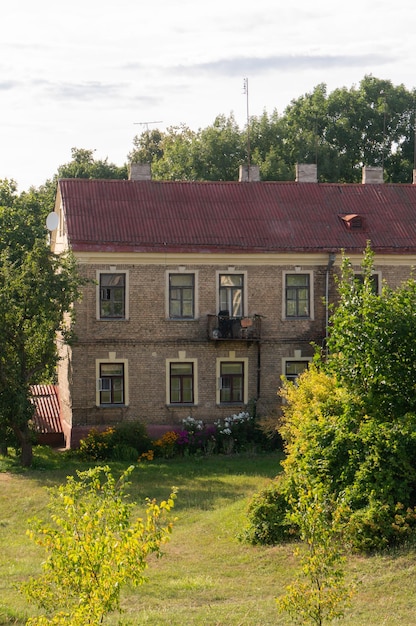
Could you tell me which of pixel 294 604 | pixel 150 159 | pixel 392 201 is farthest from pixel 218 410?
pixel 150 159

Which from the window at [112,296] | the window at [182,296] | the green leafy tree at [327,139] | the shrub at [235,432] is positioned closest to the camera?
the shrub at [235,432]

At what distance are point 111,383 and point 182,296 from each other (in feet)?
12.5

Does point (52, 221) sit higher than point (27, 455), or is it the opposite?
point (52, 221)

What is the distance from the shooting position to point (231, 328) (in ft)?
105

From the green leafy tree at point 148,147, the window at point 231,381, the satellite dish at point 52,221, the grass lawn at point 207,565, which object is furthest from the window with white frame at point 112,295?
the green leafy tree at point 148,147

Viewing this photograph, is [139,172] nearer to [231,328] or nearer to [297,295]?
[231,328]

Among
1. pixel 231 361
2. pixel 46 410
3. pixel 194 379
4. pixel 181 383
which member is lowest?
pixel 46 410

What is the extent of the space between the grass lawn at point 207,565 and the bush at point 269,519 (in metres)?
0.36

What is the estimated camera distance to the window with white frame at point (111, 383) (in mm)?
31984

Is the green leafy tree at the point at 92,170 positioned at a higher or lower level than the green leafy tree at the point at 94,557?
higher

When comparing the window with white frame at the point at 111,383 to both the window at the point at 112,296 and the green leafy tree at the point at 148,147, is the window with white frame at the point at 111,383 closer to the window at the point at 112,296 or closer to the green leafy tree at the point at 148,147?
the window at the point at 112,296

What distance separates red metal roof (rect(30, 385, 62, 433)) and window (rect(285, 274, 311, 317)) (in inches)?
361

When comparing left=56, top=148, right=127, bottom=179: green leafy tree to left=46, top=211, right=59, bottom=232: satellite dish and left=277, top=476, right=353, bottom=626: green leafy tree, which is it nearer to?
left=46, top=211, right=59, bottom=232: satellite dish

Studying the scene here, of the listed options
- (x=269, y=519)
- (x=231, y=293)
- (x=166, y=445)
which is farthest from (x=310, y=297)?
(x=269, y=519)
